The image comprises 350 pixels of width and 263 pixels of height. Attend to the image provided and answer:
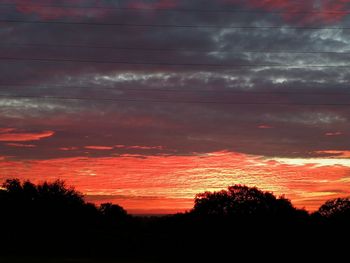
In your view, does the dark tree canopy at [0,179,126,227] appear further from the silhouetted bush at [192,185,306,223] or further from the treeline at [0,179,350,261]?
the silhouetted bush at [192,185,306,223]

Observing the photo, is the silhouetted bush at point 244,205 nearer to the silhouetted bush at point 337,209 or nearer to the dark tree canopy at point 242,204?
the dark tree canopy at point 242,204

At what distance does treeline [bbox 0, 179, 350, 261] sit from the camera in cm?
6169

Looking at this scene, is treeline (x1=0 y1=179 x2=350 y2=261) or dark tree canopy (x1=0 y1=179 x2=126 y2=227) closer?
treeline (x1=0 y1=179 x2=350 y2=261)

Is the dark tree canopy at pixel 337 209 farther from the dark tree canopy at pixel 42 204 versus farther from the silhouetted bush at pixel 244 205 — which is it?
the dark tree canopy at pixel 42 204

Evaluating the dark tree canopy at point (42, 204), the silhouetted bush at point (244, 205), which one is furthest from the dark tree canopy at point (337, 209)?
the dark tree canopy at point (42, 204)

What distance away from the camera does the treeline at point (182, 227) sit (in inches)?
2429

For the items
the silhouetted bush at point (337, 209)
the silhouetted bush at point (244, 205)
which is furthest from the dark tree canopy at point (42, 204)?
the silhouetted bush at point (337, 209)

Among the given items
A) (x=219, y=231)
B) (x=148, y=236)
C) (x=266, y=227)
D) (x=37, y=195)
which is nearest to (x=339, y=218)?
(x=266, y=227)

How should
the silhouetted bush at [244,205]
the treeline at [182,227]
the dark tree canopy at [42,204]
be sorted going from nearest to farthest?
1. the treeline at [182,227]
2. the silhouetted bush at [244,205]
3. the dark tree canopy at [42,204]

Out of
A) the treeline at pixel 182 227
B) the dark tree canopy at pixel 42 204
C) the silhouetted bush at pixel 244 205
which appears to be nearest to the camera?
the treeline at pixel 182 227

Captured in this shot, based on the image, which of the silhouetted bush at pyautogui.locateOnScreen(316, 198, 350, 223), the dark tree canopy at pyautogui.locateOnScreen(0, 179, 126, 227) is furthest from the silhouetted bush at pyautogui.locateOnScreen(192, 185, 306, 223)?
the dark tree canopy at pyautogui.locateOnScreen(0, 179, 126, 227)

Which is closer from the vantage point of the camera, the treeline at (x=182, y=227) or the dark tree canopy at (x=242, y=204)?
the treeline at (x=182, y=227)

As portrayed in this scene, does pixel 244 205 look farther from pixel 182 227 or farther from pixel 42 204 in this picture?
pixel 42 204

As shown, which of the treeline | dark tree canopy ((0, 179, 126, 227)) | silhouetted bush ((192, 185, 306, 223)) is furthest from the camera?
dark tree canopy ((0, 179, 126, 227))
